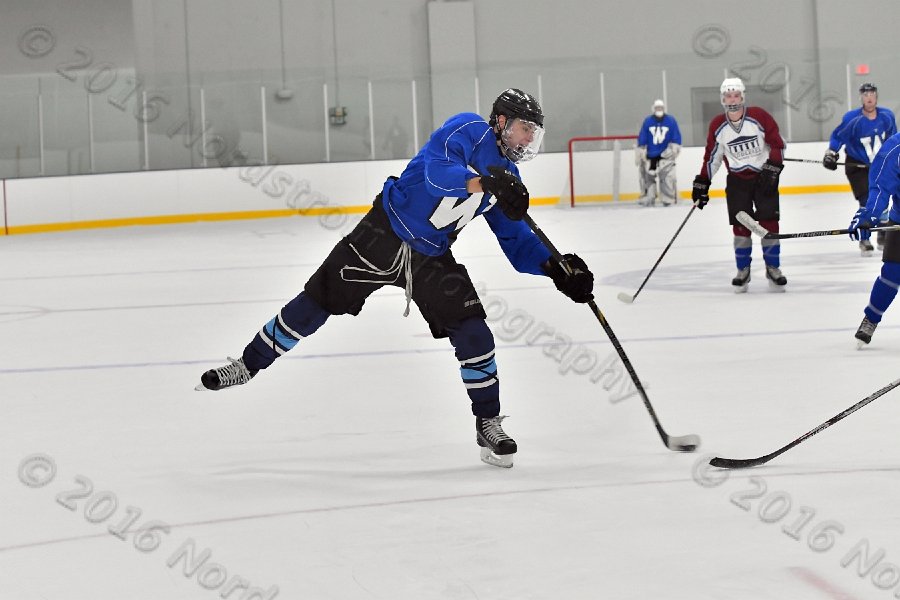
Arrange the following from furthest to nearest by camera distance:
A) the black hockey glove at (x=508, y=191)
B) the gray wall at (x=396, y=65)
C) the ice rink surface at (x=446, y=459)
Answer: the gray wall at (x=396, y=65)
the black hockey glove at (x=508, y=191)
the ice rink surface at (x=446, y=459)

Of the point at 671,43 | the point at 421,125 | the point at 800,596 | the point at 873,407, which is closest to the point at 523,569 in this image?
the point at 800,596

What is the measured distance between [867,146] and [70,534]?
23.2 ft

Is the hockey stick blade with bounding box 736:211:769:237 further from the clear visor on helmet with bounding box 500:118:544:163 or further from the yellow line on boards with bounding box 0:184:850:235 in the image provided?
the yellow line on boards with bounding box 0:184:850:235

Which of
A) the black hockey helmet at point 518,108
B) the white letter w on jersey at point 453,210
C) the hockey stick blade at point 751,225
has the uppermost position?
the black hockey helmet at point 518,108

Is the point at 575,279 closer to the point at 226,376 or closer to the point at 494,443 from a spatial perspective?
the point at 494,443

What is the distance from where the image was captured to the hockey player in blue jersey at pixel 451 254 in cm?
291

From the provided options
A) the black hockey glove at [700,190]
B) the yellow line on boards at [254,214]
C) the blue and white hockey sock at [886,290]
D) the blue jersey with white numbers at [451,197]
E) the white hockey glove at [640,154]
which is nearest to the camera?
the blue jersey with white numbers at [451,197]

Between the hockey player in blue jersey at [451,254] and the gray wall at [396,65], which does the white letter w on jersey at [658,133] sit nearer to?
the gray wall at [396,65]

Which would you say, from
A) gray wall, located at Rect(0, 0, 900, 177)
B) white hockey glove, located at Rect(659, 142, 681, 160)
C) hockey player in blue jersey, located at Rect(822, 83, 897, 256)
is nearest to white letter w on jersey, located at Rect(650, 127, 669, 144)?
white hockey glove, located at Rect(659, 142, 681, 160)

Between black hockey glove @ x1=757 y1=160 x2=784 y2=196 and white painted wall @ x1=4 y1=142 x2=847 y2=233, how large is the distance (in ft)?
25.9

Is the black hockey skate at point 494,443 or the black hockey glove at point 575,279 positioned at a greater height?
the black hockey glove at point 575,279

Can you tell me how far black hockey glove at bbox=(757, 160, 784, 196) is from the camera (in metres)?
6.44

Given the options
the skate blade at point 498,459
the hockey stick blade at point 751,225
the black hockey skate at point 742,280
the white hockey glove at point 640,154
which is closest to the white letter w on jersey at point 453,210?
the skate blade at point 498,459

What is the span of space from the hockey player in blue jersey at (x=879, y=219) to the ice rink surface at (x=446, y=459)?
136 millimetres
